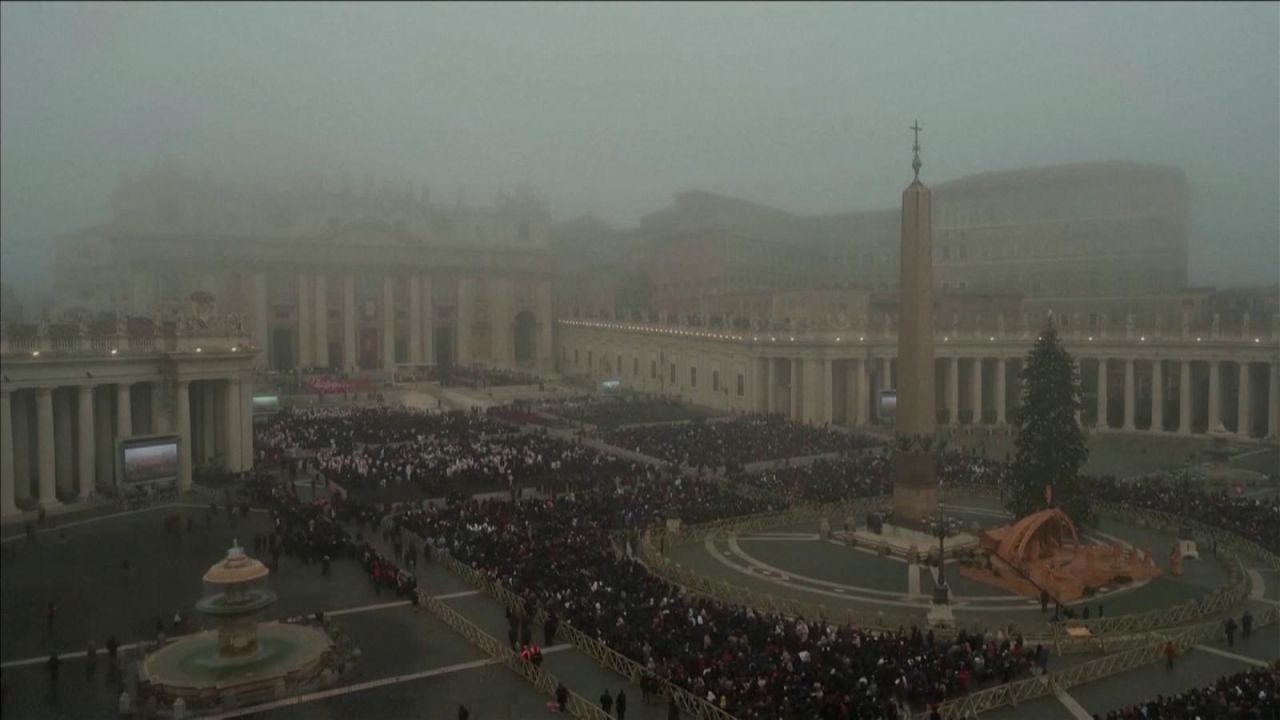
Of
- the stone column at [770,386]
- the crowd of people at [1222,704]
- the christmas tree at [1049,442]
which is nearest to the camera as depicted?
the crowd of people at [1222,704]

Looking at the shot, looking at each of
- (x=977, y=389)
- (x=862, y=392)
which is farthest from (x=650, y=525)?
(x=977, y=389)

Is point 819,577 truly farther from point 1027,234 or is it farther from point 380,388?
point 1027,234

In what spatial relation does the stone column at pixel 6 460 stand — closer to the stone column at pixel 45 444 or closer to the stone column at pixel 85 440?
the stone column at pixel 45 444

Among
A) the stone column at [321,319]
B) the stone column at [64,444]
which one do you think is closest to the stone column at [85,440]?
the stone column at [64,444]

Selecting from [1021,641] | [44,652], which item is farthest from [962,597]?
[44,652]

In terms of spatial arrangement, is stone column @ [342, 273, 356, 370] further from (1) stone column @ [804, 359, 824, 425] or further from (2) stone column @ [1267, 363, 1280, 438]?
(2) stone column @ [1267, 363, 1280, 438]

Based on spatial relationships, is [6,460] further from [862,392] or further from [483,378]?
[483,378]
